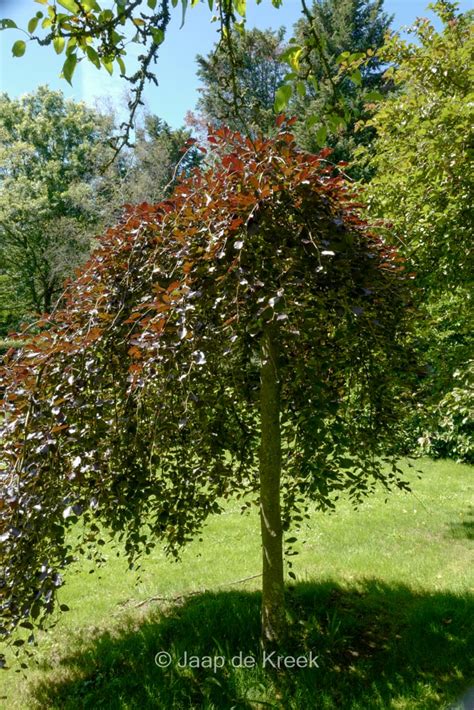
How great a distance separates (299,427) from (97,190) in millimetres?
19012

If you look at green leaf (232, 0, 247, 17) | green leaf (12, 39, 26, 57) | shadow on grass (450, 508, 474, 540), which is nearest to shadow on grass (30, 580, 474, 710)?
shadow on grass (450, 508, 474, 540)

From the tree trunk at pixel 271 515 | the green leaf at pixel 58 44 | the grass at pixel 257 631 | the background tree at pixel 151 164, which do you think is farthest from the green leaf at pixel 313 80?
the background tree at pixel 151 164

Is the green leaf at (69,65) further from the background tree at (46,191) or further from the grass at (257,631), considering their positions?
the background tree at (46,191)

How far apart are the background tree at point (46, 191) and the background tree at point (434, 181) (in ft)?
41.4

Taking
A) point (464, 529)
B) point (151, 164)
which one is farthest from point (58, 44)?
point (151, 164)

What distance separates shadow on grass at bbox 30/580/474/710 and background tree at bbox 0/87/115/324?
13.8 metres

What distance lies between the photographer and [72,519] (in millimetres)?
2041

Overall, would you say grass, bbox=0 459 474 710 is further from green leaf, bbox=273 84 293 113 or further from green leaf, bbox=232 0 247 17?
green leaf, bbox=232 0 247 17

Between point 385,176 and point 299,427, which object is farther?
point 385,176

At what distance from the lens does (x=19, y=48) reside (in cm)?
134

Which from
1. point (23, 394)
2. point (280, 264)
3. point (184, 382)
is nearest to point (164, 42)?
point (280, 264)

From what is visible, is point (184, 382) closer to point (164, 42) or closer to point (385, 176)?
point (164, 42)

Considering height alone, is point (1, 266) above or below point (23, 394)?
above

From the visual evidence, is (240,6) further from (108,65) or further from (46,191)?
(46,191)
